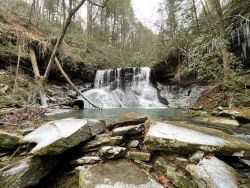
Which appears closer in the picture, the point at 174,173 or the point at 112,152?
the point at 174,173

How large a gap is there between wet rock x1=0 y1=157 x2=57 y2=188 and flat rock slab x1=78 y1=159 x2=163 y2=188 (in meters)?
0.49

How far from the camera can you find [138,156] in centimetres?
324

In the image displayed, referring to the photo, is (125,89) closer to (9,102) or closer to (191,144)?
(9,102)

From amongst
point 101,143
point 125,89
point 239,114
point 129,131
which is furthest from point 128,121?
point 125,89

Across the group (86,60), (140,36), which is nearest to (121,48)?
(140,36)

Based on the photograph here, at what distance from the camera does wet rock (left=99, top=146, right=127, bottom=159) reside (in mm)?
3266

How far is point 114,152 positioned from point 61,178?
2.66 feet

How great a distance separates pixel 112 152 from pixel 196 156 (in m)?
1.14

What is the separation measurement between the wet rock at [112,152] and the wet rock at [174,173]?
52 cm

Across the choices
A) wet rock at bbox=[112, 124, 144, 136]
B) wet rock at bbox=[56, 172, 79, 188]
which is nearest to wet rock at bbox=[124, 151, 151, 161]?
wet rock at bbox=[112, 124, 144, 136]

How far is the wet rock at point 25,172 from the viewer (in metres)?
2.75

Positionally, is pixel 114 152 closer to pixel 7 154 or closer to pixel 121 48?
pixel 7 154

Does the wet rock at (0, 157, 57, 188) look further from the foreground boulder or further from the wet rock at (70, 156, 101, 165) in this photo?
the wet rock at (70, 156, 101, 165)

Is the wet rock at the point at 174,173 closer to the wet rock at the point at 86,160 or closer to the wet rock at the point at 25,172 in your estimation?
the wet rock at the point at 86,160
